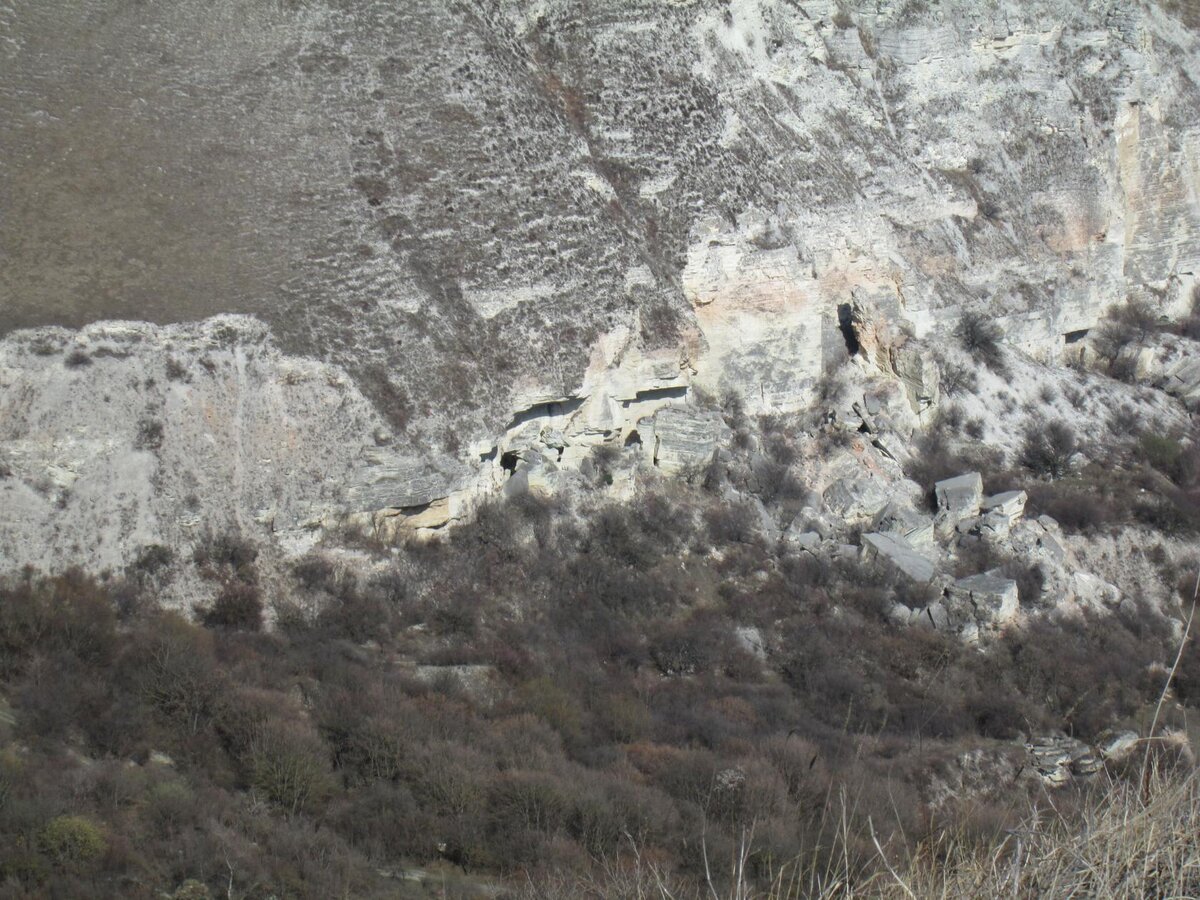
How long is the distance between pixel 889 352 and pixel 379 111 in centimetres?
1329

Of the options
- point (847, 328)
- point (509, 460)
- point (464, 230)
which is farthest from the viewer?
point (847, 328)

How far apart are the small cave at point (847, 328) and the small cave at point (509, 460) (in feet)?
34.3

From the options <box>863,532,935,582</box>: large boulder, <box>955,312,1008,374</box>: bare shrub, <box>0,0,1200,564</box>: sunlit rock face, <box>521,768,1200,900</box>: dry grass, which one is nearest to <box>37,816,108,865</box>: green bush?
<box>521,768,1200,900</box>: dry grass

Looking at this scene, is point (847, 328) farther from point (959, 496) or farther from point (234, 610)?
point (234, 610)

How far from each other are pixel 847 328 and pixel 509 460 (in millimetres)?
10989

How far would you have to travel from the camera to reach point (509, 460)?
24.9 metres

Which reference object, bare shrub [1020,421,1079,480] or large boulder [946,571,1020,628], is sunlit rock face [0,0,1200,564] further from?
large boulder [946,571,1020,628]

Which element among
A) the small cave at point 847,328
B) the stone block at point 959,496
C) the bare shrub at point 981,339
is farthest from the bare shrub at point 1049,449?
the small cave at point 847,328

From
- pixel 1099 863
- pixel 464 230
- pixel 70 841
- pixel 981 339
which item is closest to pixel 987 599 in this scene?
pixel 981 339

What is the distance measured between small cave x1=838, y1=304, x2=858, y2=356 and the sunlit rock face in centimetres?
31

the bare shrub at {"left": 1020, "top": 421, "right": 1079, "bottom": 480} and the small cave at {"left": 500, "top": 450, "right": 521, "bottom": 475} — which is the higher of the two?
the small cave at {"left": 500, "top": 450, "right": 521, "bottom": 475}

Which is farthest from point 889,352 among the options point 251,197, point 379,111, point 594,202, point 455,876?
point 455,876

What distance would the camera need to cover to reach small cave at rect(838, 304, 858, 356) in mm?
31562

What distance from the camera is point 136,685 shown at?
1594 cm
